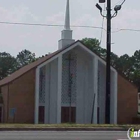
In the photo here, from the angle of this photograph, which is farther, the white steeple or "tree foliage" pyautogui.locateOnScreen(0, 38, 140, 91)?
"tree foliage" pyautogui.locateOnScreen(0, 38, 140, 91)

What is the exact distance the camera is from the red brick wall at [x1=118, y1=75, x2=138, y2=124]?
48.3 metres

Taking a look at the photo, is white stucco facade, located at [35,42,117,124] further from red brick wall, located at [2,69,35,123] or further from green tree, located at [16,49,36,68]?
green tree, located at [16,49,36,68]

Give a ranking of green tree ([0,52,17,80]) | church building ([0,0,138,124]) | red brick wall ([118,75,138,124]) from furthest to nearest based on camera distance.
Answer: green tree ([0,52,17,80]) → red brick wall ([118,75,138,124]) → church building ([0,0,138,124])

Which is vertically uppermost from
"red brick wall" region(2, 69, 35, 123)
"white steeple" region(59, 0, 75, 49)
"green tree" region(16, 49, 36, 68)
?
"green tree" region(16, 49, 36, 68)

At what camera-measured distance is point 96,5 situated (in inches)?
1331

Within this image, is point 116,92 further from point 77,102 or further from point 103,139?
point 103,139

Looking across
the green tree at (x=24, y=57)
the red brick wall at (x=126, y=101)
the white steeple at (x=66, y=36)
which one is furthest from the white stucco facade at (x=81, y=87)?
the green tree at (x=24, y=57)

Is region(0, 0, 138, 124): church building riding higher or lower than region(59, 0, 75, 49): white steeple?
lower

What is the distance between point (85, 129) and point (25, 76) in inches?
778

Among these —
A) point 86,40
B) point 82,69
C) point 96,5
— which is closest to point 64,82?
point 82,69

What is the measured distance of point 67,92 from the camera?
155 feet

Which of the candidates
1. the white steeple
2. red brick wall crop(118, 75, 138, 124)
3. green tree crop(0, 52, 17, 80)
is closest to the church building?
red brick wall crop(118, 75, 138, 124)

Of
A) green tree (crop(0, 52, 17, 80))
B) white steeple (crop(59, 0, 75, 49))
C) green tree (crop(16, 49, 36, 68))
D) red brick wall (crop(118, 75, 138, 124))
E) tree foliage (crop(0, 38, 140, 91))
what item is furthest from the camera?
green tree (crop(16, 49, 36, 68))

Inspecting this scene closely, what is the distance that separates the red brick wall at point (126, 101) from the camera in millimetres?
48325
